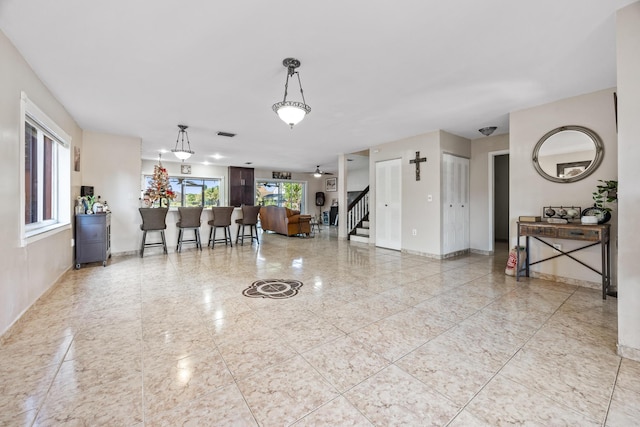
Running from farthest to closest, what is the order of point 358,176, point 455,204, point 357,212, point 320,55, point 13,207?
point 358,176, point 357,212, point 455,204, point 320,55, point 13,207

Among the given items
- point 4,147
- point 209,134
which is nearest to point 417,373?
point 4,147

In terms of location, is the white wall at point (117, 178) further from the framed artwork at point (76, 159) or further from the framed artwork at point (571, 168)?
the framed artwork at point (571, 168)

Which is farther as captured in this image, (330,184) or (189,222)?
(330,184)

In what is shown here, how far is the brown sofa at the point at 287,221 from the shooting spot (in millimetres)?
8180

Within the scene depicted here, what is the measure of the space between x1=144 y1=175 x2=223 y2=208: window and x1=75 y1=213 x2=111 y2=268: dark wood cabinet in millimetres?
6015

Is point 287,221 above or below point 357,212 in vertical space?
below

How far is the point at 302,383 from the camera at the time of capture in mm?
1574

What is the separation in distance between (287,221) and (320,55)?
594 centimetres

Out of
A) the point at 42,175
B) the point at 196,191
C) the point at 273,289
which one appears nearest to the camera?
the point at 273,289

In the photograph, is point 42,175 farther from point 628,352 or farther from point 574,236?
point 574,236

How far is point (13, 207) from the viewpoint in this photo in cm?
234

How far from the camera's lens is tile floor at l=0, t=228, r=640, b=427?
53.7 inches

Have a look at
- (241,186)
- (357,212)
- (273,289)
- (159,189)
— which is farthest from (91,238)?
(241,186)

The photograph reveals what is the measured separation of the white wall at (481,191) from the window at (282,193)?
7.89m
